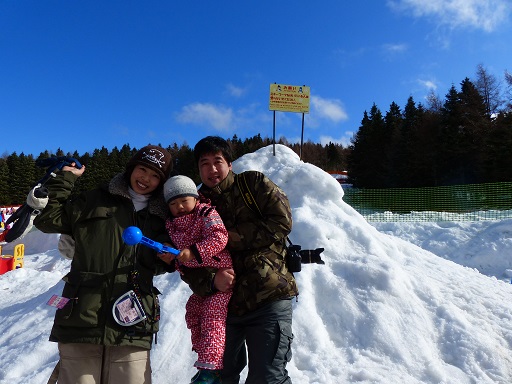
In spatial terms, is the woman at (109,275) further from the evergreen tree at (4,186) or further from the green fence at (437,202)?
the evergreen tree at (4,186)

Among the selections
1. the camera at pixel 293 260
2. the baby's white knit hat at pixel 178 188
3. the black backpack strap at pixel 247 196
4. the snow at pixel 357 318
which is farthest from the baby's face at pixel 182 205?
the snow at pixel 357 318

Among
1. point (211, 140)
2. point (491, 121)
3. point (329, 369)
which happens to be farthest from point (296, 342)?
point (491, 121)

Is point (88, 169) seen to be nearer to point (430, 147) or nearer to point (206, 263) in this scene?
point (430, 147)

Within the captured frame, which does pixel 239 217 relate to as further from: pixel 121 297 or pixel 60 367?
pixel 60 367

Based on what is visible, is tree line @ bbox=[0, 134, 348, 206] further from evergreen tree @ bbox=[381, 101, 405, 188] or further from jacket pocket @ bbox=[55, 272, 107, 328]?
jacket pocket @ bbox=[55, 272, 107, 328]

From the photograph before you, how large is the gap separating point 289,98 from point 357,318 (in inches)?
249

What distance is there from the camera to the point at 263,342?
1692 mm

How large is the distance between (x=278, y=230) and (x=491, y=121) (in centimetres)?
3118

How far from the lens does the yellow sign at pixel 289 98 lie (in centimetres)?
855

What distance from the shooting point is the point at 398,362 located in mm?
2977

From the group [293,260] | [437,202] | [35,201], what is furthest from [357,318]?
[437,202]

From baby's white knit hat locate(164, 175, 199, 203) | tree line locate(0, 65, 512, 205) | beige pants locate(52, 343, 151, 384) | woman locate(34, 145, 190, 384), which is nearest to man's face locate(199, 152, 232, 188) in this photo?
baby's white knit hat locate(164, 175, 199, 203)

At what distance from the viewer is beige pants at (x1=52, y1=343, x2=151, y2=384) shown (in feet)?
5.40

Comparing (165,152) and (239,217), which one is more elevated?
(165,152)
